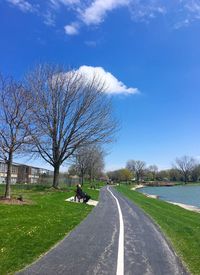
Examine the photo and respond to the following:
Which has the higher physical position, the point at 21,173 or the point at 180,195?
the point at 21,173

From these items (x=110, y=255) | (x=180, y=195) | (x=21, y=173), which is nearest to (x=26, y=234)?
(x=110, y=255)

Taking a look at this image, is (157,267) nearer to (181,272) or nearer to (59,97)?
→ (181,272)

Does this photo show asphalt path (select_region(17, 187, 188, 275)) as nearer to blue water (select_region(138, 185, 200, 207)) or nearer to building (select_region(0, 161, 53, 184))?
blue water (select_region(138, 185, 200, 207))

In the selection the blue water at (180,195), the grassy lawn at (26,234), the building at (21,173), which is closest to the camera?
the grassy lawn at (26,234)

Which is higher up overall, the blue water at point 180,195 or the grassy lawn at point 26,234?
the blue water at point 180,195

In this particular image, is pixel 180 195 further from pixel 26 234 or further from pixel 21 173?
pixel 26 234

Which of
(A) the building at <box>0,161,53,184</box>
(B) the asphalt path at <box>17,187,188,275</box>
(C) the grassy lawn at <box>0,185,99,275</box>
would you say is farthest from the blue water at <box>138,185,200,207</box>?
(B) the asphalt path at <box>17,187,188,275</box>

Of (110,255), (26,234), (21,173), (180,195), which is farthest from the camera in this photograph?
(21,173)

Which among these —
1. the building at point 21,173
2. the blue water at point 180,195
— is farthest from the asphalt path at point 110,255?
the building at point 21,173

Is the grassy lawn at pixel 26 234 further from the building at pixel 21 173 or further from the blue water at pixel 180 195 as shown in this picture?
the building at pixel 21 173

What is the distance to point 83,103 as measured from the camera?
39844 mm

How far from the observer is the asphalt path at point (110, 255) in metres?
7.52

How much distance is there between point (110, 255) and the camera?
353 inches

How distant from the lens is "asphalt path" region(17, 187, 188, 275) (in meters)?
7.52
